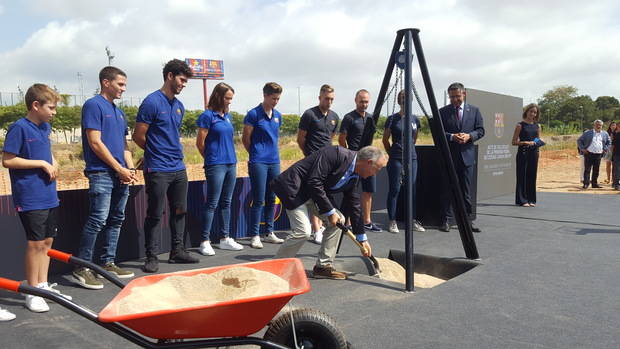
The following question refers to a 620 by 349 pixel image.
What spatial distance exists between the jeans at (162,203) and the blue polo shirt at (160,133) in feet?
0.26

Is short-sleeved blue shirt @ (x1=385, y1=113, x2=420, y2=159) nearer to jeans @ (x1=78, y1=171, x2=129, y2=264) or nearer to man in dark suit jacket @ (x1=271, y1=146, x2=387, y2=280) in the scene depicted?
man in dark suit jacket @ (x1=271, y1=146, x2=387, y2=280)

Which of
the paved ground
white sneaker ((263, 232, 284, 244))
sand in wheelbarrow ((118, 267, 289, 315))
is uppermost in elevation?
sand in wheelbarrow ((118, 267, 289, 315))

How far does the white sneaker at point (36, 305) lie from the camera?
309 cm

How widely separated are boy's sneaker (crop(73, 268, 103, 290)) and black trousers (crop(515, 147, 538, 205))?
21.1 feet

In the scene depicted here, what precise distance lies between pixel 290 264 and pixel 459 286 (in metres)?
1.77

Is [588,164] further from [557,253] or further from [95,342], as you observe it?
[95,342]

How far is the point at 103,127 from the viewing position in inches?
142

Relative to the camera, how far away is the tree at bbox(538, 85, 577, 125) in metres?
64.0

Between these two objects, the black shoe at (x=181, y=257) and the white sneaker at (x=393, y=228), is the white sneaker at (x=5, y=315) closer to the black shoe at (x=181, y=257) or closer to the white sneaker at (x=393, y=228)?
the black shoe at (x=181, y=257)

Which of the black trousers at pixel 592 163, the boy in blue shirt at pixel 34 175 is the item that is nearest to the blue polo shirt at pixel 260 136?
→ the boy in blue shirt at pixel 34 175

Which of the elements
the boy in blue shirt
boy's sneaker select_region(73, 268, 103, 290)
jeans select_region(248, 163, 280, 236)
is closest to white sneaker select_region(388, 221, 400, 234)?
jeans select_region(248, 163, 280, 236)

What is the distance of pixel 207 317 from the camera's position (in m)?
1.84

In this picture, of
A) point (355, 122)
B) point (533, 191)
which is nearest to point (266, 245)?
point (355, 122)

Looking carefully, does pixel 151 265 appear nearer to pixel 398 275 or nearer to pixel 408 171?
pixel 398 275
